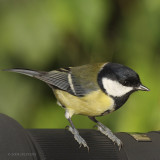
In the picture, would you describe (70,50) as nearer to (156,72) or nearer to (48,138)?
(156,72)

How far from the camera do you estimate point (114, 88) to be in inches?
58.7

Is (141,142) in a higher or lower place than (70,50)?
lower

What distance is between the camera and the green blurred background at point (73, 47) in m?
1.62

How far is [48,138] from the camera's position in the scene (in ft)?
4.18

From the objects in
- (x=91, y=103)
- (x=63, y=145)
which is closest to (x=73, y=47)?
(x=91, y=103)

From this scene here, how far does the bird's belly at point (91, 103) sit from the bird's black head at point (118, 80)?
0.07ft

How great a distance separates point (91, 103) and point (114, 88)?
8 centimetres

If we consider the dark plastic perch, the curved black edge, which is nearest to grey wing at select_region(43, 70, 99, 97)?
the dark plastic perch

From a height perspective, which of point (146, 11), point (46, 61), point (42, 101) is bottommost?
point (42, 101)

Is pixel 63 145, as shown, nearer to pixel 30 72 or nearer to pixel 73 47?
pixel 30 72

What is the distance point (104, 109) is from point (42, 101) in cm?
31

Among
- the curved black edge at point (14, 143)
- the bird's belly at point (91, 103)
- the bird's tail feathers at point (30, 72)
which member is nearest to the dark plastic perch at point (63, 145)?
the curved black edge at point (14, 143)

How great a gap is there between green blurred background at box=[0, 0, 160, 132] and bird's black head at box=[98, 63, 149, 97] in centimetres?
21

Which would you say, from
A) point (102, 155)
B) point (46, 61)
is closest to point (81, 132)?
point (102, 155)
